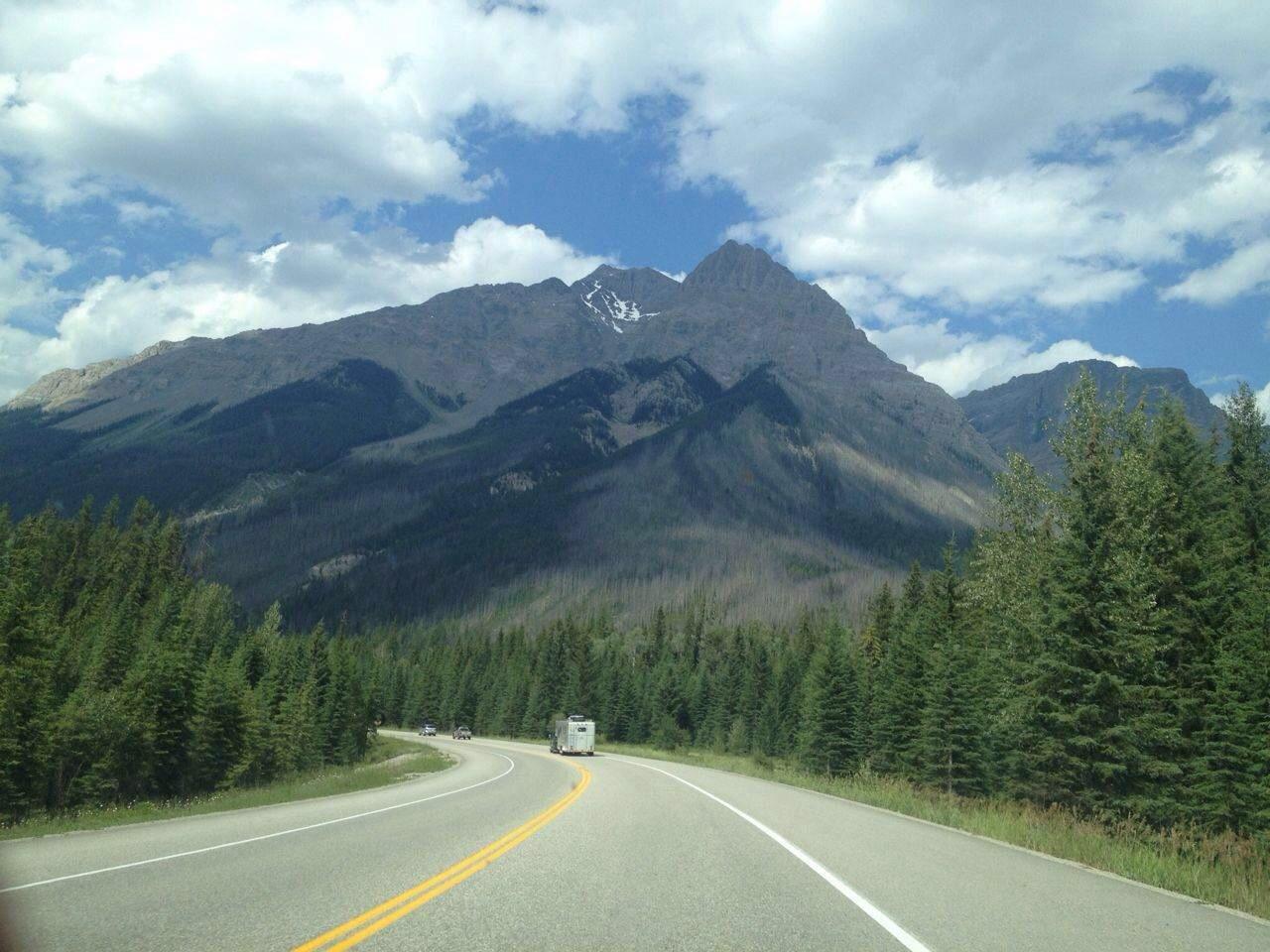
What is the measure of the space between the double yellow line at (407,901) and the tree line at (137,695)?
15.1 m

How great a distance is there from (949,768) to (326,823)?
99.5ft

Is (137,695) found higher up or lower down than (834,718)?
lower down

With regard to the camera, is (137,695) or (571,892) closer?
(571,892)

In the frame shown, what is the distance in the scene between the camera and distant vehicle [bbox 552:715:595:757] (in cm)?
5866

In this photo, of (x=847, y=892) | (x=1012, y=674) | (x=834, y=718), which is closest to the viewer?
(x=847, y=892)

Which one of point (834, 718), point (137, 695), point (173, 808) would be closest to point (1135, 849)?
point (173, 808)

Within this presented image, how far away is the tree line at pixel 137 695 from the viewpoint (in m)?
31.7

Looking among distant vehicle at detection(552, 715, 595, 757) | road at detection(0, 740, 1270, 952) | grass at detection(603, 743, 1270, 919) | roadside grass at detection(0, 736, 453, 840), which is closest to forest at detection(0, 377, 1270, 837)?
grass at detection(603, 743, 1270, 919)

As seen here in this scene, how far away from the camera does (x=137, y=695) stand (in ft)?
121

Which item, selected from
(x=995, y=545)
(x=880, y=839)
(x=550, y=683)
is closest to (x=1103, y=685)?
(x=880, y=839)

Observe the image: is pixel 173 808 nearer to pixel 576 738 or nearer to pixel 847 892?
pixel 847 892

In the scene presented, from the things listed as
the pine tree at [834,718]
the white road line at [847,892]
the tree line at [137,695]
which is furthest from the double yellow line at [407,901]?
the pine tree at [834,718]

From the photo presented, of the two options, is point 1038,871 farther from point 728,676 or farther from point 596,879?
point 728,676

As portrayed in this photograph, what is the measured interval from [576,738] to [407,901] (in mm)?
53336
